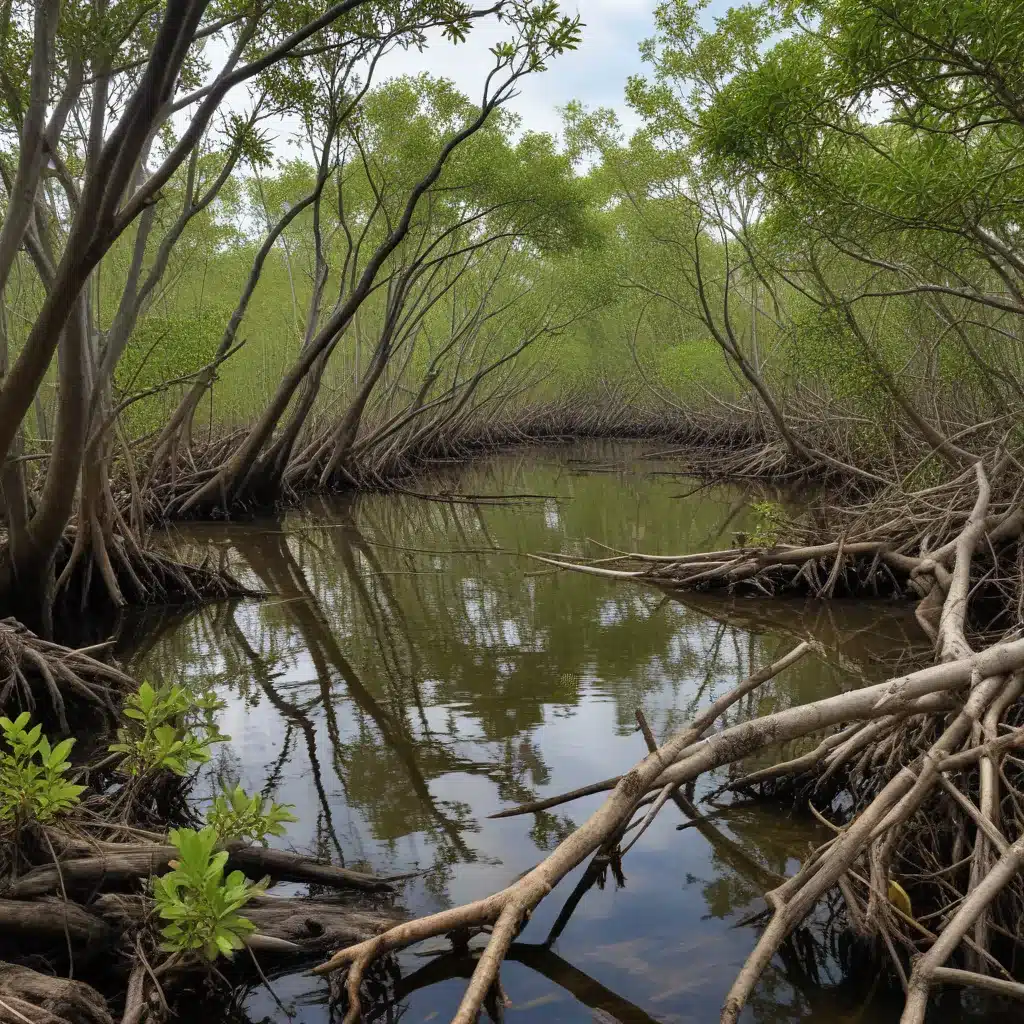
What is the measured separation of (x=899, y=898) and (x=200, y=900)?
1.74 metres

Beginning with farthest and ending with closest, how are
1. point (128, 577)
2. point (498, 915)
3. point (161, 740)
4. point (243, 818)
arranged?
point (128, 577)
point (161, 740)
point (243, 818)
point (498, 915)

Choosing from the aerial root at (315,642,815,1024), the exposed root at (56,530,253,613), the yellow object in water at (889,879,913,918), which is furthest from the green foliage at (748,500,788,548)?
the aerial root at (315,642,815,1024)

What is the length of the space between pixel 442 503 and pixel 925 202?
9.57 metres

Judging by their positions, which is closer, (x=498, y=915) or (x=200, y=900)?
(x=200, y=900)

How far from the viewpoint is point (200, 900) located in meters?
1.95

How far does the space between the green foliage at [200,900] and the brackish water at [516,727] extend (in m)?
0.39

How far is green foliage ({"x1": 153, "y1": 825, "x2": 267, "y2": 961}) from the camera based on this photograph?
6.32ft

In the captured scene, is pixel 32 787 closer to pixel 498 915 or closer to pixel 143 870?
pixel 143 870

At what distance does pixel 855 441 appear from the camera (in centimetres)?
1323

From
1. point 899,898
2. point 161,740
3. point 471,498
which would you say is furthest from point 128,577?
point 471,498

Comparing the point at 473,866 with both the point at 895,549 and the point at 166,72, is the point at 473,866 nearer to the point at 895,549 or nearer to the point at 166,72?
the point at 166,72

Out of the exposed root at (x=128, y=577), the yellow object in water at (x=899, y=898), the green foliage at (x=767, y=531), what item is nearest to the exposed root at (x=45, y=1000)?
the yellow object in water at (x=899, y=898)

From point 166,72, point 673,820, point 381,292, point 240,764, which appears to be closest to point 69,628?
point 240,764

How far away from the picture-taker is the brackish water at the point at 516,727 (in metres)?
2.38
